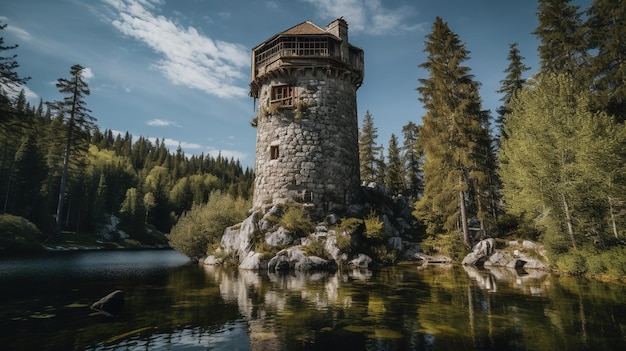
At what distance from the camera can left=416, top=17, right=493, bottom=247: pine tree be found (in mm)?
23312

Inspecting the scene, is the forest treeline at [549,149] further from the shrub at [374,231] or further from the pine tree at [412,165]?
the pine tree at [412,165]

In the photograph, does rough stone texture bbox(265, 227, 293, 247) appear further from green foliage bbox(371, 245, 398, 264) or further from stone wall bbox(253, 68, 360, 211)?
green foliage bbox(371, 245, 398, 264)

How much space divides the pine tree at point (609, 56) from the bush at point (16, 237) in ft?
161

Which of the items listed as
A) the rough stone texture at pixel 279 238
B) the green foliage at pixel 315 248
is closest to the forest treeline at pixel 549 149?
the green foliage at pixel 315 248

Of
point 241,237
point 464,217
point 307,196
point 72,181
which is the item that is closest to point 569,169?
point 464,217

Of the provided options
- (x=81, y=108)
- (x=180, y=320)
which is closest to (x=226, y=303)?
(x=180, y=320)

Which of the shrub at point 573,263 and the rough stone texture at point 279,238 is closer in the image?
the shrub at point 573,263

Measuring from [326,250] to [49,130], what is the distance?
2038 inches

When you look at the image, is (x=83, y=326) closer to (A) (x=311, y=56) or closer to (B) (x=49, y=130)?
(A) (x=311, y=56)

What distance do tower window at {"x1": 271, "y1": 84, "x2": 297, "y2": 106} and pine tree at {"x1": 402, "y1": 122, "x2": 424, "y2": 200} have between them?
21.4 meters

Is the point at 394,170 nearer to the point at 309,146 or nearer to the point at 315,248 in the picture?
the point at 309,146

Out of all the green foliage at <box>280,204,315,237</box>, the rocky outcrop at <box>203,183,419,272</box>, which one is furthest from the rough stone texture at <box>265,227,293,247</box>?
the green foliage at <box>280,204,315,237</box>

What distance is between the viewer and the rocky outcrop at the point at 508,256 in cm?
1950

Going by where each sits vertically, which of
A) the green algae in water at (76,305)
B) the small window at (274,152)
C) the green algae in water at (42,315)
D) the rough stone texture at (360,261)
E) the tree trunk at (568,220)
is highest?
the small window at (274,152)
